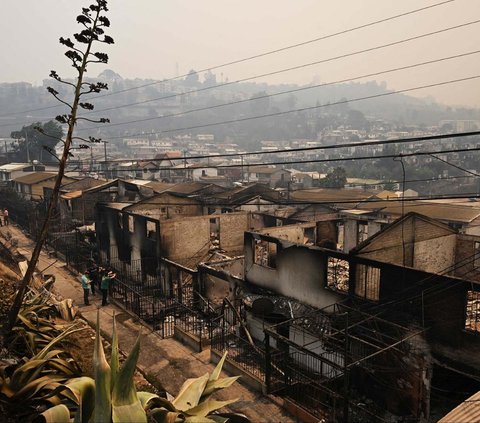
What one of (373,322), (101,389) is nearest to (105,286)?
(373,322)

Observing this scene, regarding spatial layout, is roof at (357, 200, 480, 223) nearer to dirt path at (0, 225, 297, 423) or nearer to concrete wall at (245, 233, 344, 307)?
concrete wall at (245, 233, 344, 307)

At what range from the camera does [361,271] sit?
18.0m

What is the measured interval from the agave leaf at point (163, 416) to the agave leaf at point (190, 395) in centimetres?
51

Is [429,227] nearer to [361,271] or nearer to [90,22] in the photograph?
[361,271]

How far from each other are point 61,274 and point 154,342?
47.4 ft

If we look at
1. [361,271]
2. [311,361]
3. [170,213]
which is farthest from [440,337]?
[170,213]

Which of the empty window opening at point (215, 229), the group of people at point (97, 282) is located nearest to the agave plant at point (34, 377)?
the group of people at point (97, 282)

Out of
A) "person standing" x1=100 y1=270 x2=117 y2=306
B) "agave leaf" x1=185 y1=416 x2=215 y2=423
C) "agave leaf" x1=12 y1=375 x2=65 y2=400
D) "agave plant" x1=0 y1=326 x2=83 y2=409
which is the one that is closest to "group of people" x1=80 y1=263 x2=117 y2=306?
"person standing" x1=100 y1=270 x2=117 y2=306

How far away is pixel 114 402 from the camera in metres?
4.89

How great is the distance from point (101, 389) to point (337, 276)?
18.3 metres

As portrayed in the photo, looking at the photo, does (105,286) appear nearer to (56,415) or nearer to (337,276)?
(337,276)

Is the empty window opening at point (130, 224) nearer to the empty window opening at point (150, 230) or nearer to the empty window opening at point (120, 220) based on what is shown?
the empty window opening at point (120, 220)

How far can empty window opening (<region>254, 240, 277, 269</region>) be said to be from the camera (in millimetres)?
23525

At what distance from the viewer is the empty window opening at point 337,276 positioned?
19.9 metres
